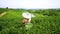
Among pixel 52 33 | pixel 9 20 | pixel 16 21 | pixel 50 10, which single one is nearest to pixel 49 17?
pixel 50 10

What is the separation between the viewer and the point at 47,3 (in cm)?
176

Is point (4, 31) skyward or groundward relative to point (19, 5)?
groundward

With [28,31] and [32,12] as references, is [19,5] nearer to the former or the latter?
[32,12]

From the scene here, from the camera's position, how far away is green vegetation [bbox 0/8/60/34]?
5.27 ft

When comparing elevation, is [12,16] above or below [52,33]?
above

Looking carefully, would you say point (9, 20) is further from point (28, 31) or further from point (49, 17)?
point (49, 17)

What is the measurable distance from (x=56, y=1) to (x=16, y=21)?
2.19 feet

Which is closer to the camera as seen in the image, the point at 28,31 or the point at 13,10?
the point at 28,31

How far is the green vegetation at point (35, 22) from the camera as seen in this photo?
5.27ft

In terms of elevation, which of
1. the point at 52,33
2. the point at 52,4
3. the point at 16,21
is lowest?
the point at 52,33

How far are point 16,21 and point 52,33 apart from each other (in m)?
0.54

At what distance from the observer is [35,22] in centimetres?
168

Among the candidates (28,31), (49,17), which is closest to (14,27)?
(28,31)

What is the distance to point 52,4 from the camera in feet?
5.80
